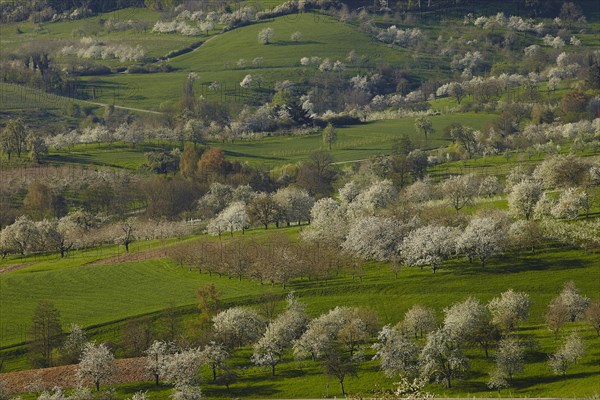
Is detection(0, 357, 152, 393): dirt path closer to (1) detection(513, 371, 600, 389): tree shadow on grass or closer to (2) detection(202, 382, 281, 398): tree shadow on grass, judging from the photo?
(2) detection(202, 382, 281, 398): tree shadow on grass

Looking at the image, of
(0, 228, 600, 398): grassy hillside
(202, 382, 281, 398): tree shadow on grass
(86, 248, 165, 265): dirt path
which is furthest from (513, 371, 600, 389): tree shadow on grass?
(86, 248, 165, 265): dirt path

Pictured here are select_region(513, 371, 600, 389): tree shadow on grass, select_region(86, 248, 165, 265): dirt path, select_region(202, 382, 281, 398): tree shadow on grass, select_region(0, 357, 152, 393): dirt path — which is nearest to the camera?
select_region(513, 371, 600, 389): tree shadow on grass

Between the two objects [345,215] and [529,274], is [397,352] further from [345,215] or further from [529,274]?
[345,215]

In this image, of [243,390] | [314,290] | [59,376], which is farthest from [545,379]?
[59,376]

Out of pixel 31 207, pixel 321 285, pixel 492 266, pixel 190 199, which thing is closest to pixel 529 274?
pixel 492 266

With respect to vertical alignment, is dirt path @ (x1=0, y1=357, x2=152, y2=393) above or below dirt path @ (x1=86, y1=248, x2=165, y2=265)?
above

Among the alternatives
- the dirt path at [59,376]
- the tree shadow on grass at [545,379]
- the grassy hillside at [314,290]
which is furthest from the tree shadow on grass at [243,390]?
the tree shadow on grass at [545,379]

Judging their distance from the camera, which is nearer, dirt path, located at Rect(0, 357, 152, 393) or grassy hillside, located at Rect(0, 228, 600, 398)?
dirt path, located at Rect(0, 357, 152, 393)

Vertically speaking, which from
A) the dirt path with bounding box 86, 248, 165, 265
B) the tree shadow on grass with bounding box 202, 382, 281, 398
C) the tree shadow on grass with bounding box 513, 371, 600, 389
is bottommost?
the dirt path with bounding box 86, 248, 165, 265

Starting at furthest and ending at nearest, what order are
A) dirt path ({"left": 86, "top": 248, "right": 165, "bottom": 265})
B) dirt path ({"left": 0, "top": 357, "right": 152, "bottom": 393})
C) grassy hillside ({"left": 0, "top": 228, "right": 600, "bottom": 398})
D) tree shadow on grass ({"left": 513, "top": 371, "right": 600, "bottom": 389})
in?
1. dirt path ({"left": 86, "top": 248, "right": 165, "bottom": 265})
2. grassy hillside ({"left": 0, "top": 228, "right": 600, "bottom": 398})
3. dirt path ({"left": 0, "top": 357, "right": 152, "bottom": 393})
4. tree shadow on grass ({"left": 513, "top": 371, "right": 600, "bottom": 389})

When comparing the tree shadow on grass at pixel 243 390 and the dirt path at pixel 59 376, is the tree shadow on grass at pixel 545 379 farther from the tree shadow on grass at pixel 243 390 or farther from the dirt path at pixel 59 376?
the dirt path at pixel 59 376

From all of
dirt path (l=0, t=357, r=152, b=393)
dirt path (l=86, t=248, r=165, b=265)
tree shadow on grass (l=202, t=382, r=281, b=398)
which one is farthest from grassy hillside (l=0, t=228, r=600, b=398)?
dirt path (l=86, t=248, r=165, b=265)
